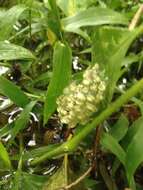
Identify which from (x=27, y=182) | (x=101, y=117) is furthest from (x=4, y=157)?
(x=101, y=117)

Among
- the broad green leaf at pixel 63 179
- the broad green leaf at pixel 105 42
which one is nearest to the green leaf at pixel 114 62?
the broad green leaf at pixel 105 42

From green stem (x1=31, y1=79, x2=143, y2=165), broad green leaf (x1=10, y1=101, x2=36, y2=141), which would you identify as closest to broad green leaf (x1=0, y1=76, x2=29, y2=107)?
broad green leaf (x1=10, y1=101, x2=36, y2=141)

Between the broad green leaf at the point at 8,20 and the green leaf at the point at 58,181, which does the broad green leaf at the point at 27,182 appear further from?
the broad green leaf at the point at 8,20

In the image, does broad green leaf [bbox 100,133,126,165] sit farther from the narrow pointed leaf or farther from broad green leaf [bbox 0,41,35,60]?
broad green leaf [bbox 0,41,35,60]

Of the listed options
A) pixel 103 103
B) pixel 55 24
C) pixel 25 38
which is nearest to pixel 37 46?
pixel 25 38

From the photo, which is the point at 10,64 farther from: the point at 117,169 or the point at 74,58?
the point at 117,169
